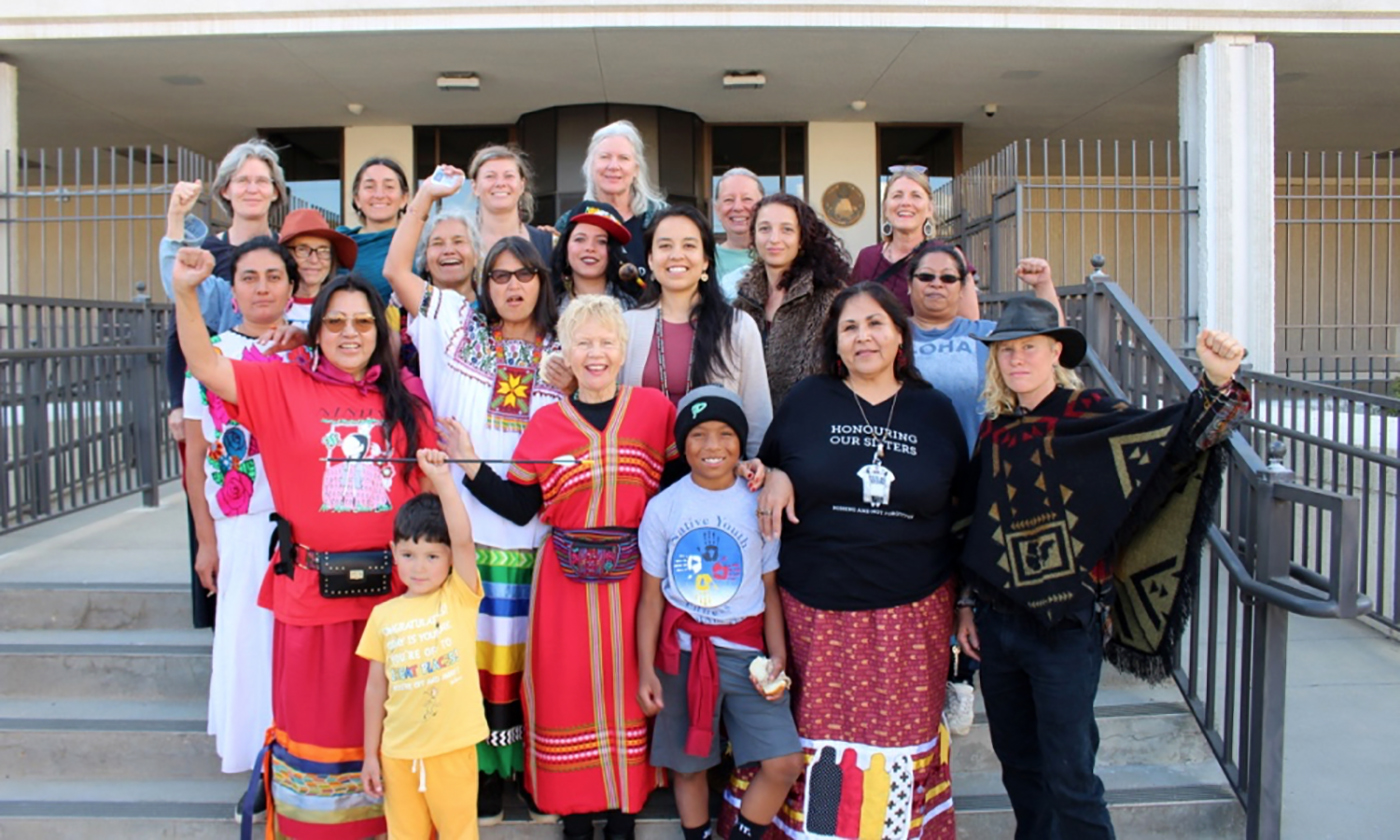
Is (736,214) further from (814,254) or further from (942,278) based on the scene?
(942,278)

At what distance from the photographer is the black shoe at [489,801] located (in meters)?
3.11

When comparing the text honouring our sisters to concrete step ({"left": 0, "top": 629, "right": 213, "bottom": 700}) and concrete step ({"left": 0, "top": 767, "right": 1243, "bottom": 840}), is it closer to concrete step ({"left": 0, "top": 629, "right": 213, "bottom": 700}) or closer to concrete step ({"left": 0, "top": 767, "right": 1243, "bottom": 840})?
concrete step ({"left": 0, "top": 767, "right": 1243, "bottom": 840})

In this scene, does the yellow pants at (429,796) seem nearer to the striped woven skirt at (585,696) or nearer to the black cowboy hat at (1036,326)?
the striped woven skirt at (585,696)

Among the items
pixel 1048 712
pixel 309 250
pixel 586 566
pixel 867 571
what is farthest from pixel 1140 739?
pixel 309 250

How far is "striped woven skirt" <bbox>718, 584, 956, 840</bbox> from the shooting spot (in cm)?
281

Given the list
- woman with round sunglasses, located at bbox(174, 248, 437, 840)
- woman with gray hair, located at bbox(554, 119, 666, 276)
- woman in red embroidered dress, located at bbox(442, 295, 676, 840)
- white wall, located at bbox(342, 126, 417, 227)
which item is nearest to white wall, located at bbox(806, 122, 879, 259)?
white wall, located at bbox(342, 126, 417, 227)

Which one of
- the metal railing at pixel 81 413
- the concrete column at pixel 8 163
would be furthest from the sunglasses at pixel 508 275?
the concrete column at pixel 8 163

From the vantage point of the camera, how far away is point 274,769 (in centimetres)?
289

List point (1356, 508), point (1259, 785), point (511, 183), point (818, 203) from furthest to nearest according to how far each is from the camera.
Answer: point (818, 203) → point (511, 183) → point (1259, 785) → point (1356, 508)

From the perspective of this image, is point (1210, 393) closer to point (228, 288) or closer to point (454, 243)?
point (454, 243)

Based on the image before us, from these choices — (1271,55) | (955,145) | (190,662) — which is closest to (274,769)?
(190,662)

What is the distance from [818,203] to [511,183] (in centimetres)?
969

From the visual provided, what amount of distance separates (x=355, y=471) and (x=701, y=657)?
1.12m

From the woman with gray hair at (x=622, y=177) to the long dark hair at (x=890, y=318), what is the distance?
1.12m
